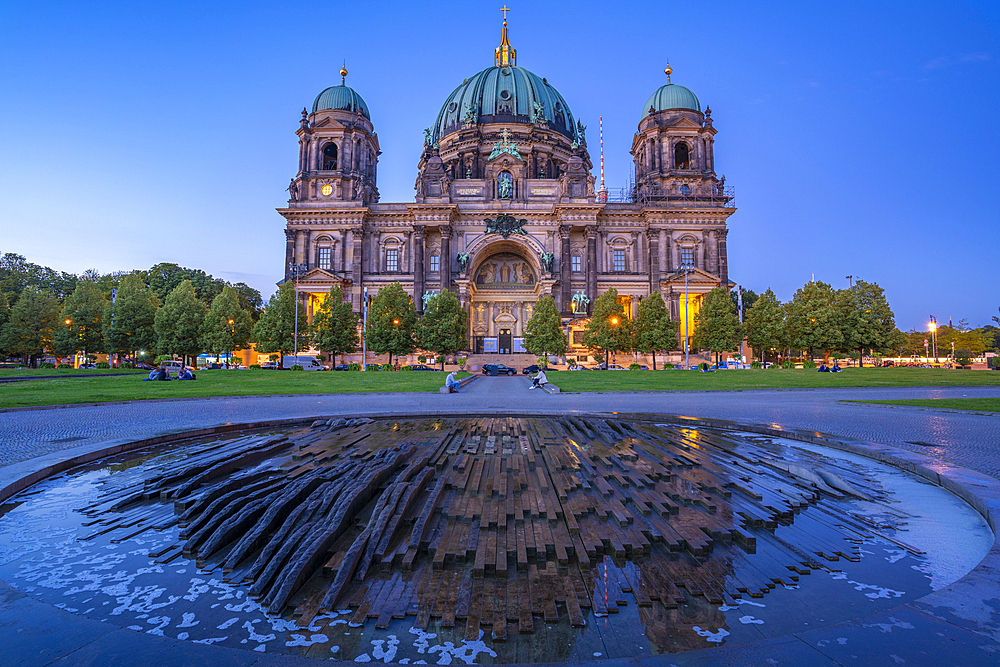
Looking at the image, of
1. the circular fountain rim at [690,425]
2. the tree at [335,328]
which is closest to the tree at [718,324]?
the tree at [335,328]

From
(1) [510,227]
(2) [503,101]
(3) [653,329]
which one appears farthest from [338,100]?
(3) [653,329]

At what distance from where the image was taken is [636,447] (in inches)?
271

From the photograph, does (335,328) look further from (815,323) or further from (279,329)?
(815,323)

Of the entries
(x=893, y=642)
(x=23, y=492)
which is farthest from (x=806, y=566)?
(x=23, y=492)

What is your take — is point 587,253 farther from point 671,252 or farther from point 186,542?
point 186,542

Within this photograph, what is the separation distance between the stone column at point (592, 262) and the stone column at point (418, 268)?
1929 centimetres

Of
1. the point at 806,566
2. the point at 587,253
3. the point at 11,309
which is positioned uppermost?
the point at 587,253

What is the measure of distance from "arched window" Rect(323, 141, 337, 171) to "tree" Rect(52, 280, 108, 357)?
2883cm

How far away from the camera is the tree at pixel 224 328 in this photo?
4725cm

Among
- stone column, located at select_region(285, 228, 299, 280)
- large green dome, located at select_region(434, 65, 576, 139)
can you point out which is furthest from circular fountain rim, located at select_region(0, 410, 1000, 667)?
large green dome, located at select_region(434, 65, 576, 139)

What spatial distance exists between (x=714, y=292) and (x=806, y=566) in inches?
1920

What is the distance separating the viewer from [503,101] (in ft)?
221

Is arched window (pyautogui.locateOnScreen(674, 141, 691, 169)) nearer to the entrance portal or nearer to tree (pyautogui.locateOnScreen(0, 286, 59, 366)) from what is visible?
the entrance portal

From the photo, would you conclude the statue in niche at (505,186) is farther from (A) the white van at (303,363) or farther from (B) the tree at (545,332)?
(A) the white van at (303,363)
